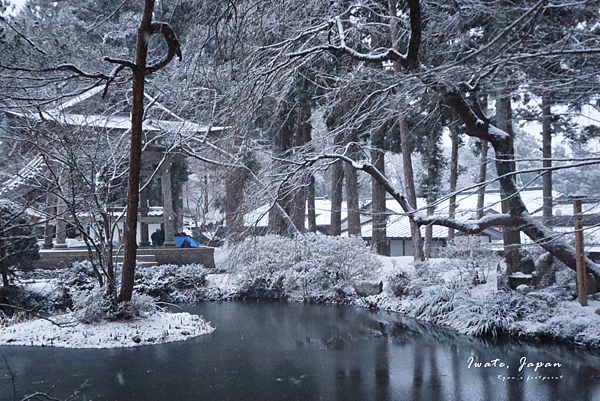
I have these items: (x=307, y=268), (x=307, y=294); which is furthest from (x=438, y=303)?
(x=307, y=268)

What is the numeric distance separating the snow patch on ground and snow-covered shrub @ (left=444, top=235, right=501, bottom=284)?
6.76 metres

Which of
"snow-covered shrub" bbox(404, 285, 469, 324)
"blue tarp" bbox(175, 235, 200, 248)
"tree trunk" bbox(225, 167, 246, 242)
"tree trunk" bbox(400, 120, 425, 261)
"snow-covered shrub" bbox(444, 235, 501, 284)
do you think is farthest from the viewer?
"blue tarp" bbox(175, 235, 200, 248)

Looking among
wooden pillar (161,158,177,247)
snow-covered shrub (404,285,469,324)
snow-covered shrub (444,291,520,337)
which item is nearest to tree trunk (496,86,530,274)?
snow-covered shrub (444,291,520,337)

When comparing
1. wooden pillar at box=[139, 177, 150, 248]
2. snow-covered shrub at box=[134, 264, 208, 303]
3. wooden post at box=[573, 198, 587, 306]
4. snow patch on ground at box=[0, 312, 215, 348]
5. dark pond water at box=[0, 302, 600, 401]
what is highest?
wooden pillar at box=[139, 177, 150, 248]

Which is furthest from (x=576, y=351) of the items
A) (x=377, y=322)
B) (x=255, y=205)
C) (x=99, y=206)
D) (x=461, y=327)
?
(x=99, y=206)

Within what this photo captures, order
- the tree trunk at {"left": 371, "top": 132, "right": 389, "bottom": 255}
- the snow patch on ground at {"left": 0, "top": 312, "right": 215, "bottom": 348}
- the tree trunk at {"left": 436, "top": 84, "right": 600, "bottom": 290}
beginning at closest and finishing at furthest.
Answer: the snow patch on ground at {"left": 0, "top": 312, "right": 215, "bottom": 348}, the tree trunk at {"left": 436, "top": 84, "right": 600, "bottom": 290}, the tree trunk at {"left": 371, "top": 132, "right": 389, "bottom": 255}

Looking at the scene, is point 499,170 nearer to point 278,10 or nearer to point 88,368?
point 278,10

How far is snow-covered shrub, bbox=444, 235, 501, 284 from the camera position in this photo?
12.4 m

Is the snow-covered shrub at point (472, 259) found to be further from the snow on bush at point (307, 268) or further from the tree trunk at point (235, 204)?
the tree trunk at point (235, 204)

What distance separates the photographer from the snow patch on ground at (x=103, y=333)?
8727mm

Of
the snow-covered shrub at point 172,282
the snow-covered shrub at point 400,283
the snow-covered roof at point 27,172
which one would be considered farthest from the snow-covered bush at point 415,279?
the snow-covered roof at point 27,172

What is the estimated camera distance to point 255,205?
11.2m

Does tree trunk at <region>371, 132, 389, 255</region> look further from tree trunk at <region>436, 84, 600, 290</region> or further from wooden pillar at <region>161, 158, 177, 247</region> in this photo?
tree trunk at <region>436, 84, 600, 290</region>

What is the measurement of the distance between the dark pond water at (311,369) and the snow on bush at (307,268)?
418 centimetres
